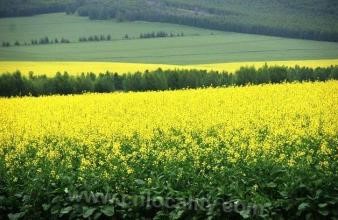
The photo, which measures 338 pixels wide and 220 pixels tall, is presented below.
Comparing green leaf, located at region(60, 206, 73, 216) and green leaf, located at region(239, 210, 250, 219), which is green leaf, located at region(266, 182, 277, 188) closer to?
green leaf, located at region(239, 210, 250, 219)

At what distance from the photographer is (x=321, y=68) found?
31094 mm

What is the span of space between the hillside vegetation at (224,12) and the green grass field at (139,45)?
666 mm

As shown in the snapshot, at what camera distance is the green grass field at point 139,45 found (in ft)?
139

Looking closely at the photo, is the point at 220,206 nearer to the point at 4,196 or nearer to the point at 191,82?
the point at 4,196

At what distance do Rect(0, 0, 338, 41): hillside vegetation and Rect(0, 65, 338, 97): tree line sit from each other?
8.45 ft

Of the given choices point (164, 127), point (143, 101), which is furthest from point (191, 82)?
point (164, 127)

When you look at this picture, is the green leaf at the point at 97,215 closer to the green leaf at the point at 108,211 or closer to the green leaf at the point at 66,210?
the green leaf at the point at 108,211

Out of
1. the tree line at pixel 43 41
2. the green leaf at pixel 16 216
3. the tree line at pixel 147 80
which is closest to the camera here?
the green leaf at pixel 16 216

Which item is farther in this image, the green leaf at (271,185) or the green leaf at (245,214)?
the green leaf at (271,185)

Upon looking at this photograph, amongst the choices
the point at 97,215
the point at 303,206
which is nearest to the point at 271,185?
the point at 303,206

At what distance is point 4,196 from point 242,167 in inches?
181

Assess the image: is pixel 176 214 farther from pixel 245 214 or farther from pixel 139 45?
pixel 139 45

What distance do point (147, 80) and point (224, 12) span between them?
26.3 meters

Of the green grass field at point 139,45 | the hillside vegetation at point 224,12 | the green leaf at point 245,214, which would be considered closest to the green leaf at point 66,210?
the green leaf at point 245,214
